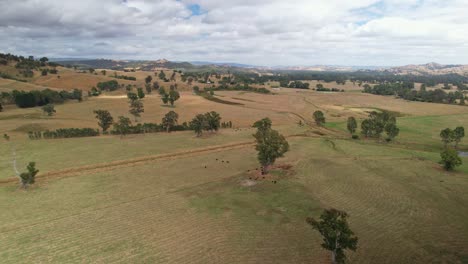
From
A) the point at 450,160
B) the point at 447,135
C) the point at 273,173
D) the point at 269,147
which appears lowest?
the point at 273,173

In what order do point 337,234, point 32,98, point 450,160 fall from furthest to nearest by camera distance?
point 32,98 < point 450,160 < point 337,234

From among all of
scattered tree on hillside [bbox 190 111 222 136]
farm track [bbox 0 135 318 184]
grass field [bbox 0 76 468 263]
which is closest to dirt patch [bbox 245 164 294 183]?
grass field [bbox 0 76 468 263]

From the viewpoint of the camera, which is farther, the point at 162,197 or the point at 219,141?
the point at 219,141

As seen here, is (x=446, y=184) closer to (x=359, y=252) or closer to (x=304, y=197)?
(x=304, y=197)

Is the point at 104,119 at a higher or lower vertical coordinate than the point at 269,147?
lower

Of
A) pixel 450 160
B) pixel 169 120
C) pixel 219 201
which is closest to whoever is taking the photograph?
pixel 219 201

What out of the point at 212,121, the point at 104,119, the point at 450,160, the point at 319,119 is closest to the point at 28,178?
the point at 104,119

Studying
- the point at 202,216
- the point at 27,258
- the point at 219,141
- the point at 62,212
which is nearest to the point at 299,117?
the point at 219,141

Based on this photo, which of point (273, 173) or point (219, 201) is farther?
point (273, 173)

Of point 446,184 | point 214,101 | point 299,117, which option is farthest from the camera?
point 214,101

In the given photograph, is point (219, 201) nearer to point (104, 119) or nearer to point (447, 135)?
point (104, 119)
